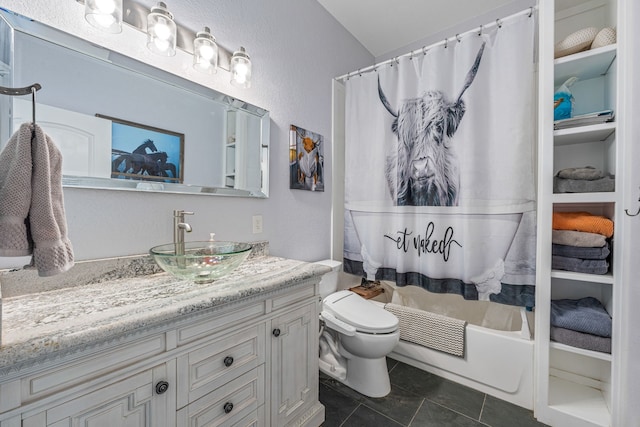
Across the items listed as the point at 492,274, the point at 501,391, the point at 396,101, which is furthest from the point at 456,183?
the point at 501,391

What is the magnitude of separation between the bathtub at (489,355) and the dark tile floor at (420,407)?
61 millimetres

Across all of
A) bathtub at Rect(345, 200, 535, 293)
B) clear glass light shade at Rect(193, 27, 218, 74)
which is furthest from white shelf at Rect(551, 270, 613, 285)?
clear glass light shade at Rect(193, 27, 218, 74)

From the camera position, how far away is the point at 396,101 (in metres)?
2.01

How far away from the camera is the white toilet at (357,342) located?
157 centimetres

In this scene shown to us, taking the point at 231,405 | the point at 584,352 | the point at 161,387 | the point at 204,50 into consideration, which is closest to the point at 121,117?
the point at 204,50

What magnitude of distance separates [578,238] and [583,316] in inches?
15.8

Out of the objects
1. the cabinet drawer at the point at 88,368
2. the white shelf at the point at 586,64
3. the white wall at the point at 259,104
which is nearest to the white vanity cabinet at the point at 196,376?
the cabinet drawer at the point at 88,368

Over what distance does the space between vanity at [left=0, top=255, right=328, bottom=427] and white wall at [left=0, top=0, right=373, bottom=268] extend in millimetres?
251

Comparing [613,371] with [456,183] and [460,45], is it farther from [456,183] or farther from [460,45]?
[460,45]

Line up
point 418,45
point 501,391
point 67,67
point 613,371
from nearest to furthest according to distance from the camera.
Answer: point 67,67, point 613,371, point 501,391, point 418,45

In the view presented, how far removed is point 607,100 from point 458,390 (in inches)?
74.5

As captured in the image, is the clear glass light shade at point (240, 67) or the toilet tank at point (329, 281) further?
the toilet tank at point (329, 281)

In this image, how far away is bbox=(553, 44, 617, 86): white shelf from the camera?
1.34 meters

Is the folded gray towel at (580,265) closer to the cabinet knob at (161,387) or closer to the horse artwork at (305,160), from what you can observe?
the horse artwork at (305,160)
